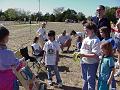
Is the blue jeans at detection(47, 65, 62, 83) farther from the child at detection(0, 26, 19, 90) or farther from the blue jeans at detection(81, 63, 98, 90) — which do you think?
the child at detection(0, 26, 19, 90)

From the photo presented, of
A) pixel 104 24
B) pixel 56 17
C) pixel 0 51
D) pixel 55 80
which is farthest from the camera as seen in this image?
pixel 56 17

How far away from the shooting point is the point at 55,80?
375 inches

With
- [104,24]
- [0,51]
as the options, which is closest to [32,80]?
[0,51]

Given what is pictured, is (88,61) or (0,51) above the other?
(0,51)

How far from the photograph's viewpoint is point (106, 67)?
616 centimetres

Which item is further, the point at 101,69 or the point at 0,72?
the point at 101,69

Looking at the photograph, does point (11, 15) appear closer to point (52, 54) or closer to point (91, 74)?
point (52, 54)

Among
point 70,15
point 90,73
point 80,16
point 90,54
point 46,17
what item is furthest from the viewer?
point 80,16

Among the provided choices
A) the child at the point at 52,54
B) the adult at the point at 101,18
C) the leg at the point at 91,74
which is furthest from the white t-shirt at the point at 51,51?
the leg at the point at 91,74

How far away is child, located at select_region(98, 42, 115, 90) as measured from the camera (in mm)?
5992

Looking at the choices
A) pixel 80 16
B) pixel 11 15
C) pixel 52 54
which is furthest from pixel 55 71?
pixel 11 15

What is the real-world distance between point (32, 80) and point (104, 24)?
131 inches

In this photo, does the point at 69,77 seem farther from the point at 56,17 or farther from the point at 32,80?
the point at 56,17

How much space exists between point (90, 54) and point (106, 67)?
72cm
